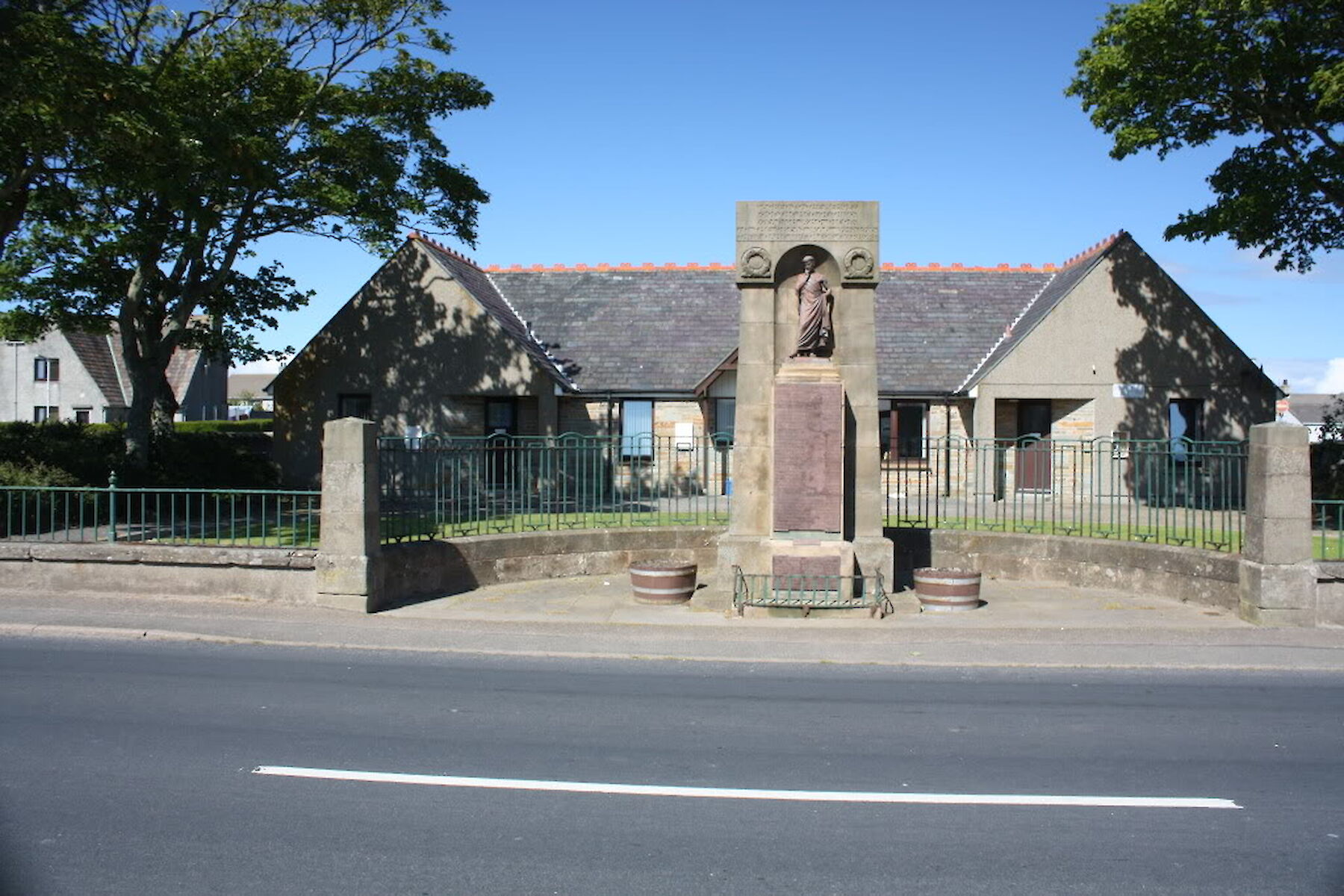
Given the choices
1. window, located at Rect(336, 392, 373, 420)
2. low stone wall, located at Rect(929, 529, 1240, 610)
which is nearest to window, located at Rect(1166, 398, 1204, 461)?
low stone wall, located at Rect(929, 529, 1240, 610)

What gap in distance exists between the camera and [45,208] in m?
17.3

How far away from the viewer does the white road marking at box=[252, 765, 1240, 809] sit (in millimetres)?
5621

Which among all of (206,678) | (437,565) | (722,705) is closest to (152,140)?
(437,565)

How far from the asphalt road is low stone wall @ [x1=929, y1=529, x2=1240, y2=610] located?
9.25 ft

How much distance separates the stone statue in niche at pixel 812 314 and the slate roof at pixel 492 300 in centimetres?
1312

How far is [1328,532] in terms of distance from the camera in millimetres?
17266

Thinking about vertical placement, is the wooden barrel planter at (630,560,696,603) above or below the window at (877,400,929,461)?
below

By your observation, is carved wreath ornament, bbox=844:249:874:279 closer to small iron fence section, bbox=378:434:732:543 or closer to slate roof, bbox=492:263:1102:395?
small iron fence section, bbox=378:434:732:543

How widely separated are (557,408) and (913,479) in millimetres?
8765

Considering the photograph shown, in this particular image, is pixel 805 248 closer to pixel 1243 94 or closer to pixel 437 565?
pixel 437 565

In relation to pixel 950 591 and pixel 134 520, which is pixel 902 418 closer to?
pixel 950 591

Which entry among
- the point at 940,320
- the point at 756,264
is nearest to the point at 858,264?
the point at 756,264

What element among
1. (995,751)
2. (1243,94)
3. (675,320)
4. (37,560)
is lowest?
(995,751)

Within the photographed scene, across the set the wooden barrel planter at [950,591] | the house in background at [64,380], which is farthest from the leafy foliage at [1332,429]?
the house in background at [64,380]
